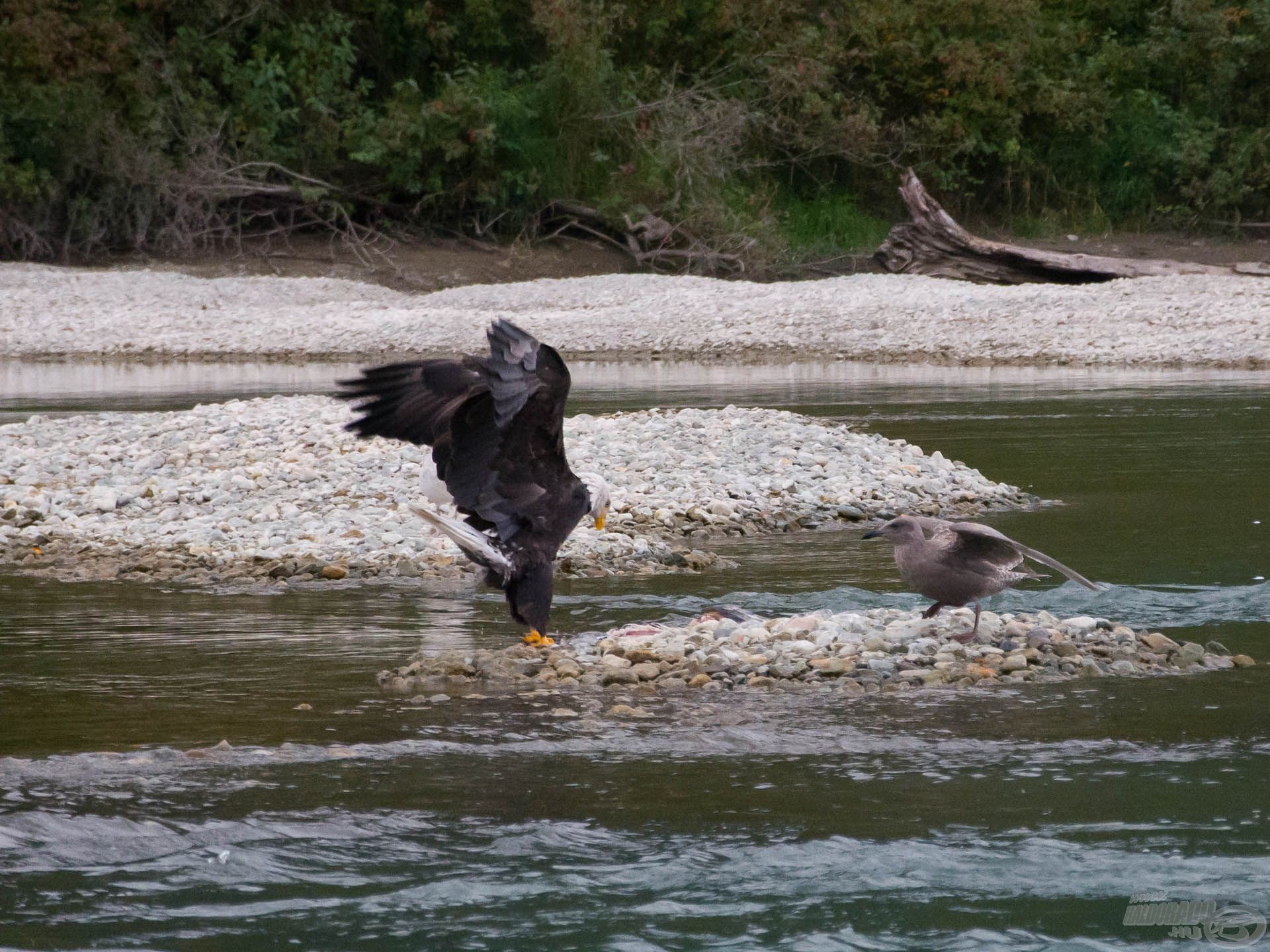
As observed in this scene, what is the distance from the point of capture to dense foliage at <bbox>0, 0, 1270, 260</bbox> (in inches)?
1201

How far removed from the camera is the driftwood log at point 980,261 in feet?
85.9

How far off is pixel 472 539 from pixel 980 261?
71.6 ft

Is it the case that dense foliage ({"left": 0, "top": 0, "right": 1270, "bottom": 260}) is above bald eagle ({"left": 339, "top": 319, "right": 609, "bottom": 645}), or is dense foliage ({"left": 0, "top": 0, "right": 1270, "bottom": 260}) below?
above

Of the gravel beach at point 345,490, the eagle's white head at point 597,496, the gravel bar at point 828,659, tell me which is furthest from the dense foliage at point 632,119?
the gravel bar at point 828,659

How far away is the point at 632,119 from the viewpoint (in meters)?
31.6

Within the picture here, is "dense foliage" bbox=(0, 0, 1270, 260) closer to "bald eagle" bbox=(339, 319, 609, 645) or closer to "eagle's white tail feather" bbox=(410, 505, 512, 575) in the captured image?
"bald eagle" bbox=(339, 319, 609, 645)

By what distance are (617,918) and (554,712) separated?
196cm

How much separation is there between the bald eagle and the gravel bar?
36 cm

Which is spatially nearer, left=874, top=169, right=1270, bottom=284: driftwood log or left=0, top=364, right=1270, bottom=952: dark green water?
left=0, top=364, right=1270, bottom=952: dark green water

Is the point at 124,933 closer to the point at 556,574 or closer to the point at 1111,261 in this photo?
the point at 556,574

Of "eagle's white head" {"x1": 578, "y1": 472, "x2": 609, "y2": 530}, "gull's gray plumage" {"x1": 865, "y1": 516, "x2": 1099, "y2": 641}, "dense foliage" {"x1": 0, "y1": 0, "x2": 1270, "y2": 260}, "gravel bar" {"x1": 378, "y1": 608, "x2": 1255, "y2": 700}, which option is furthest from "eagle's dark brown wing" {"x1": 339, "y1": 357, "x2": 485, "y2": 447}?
"dense foliage" {"x1": 0, "y1": 0, "x2": 1270, "y2": 260}

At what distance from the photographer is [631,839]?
4.55 meters

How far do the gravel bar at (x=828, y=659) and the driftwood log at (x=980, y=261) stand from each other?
20196mm

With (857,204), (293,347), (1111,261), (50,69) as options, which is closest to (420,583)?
(293,347)
